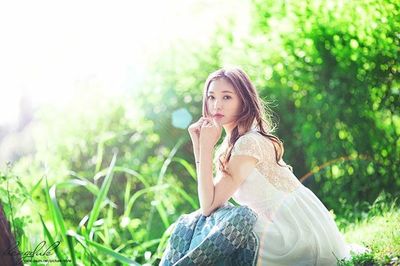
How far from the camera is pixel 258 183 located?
329 cm

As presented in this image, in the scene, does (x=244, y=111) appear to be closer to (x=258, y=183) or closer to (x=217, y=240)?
(x=258, y=183)

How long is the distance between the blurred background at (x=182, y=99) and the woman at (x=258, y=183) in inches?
46.0

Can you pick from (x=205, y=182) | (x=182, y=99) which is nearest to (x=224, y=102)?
(x=205, y=182)

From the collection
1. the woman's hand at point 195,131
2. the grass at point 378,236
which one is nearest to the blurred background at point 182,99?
the grass at point 378,236

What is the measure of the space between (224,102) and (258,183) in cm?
47

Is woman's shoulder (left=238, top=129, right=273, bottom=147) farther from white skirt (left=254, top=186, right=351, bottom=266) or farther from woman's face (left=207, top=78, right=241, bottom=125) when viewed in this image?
white skirt (left=254, top=186, right=351, bottom=266)

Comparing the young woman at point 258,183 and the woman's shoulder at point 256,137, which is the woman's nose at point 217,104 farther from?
the woman's shoulder at point 256,137

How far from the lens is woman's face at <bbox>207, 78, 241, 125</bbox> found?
11.1ft

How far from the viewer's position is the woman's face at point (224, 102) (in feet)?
11.1

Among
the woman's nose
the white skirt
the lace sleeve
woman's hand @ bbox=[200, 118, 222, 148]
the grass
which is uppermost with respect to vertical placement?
the woman's nose

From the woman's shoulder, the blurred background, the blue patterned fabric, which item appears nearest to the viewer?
the blue patterned fabric

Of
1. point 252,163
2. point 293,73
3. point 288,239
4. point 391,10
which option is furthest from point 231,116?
point 293,73

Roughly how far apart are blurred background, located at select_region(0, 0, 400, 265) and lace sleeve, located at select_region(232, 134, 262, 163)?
4.16ft

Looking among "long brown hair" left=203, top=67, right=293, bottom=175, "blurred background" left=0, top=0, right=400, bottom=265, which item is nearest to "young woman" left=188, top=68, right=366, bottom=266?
"long brown hair" left=203, top=67, right=293, bottom=175
